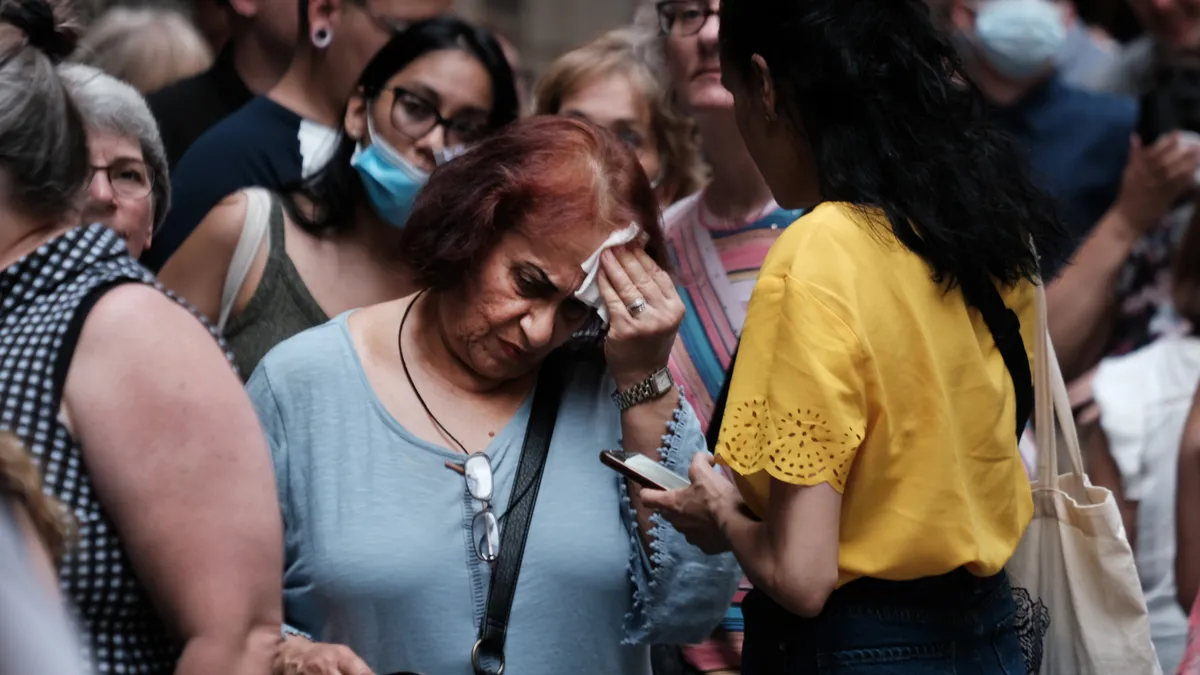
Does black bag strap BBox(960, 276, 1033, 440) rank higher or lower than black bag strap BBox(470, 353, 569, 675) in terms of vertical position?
higher

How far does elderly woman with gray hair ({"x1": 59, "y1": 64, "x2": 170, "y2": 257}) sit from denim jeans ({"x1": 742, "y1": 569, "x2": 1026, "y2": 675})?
4.92ft

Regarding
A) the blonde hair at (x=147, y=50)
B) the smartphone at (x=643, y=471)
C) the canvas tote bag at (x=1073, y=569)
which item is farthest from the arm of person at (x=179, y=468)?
the blonde hair at (x=147, y=50)

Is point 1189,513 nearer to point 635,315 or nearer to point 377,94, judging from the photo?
point 635,315

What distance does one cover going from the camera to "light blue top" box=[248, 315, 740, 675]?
272 centimetres

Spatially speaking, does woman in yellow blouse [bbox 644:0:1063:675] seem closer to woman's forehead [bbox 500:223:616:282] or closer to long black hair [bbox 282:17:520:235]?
woman's forehead [bbox 500:223:616:282]

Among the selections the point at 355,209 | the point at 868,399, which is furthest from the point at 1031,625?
the point at 355,209

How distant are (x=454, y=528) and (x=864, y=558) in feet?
2.36

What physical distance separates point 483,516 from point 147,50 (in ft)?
10.2

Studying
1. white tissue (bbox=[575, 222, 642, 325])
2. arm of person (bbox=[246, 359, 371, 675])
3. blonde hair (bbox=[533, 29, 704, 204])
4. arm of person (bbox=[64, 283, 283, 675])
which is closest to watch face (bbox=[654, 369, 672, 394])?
white tissue (bbox=[575, 222, 642, 325])

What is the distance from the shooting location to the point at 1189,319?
3906mm

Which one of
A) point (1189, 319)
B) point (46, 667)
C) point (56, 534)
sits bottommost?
point (1189, 319)

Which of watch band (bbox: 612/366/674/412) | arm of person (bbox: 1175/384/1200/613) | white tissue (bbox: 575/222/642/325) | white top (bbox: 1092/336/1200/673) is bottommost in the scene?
white top (bbox: 1092/336/1200/673)

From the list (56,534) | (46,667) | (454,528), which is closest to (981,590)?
(454,528)

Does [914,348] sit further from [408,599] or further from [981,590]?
[408,599]
